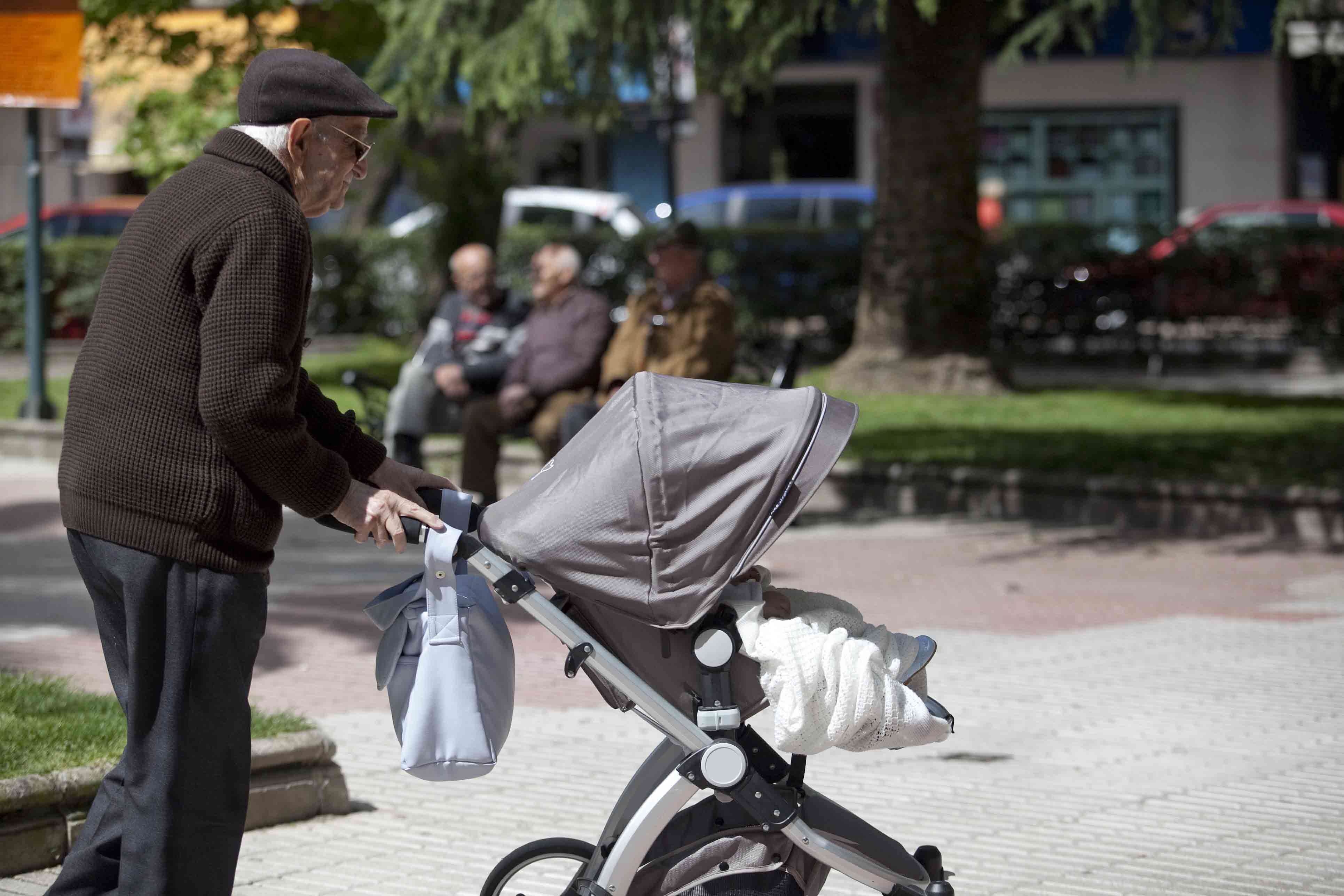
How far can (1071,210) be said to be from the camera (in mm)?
32344

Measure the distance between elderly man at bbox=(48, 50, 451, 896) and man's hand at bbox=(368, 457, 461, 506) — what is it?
138 millimetres

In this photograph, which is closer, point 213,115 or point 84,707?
point 84,707

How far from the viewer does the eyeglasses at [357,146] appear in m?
3.30

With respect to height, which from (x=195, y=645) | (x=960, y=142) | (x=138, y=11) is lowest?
(x=195, y=645)

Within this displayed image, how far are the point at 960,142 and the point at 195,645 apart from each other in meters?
12.6

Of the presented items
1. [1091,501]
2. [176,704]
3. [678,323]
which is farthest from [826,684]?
[1091,501]

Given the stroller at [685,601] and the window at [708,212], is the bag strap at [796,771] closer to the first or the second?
the stroller at [685,601]

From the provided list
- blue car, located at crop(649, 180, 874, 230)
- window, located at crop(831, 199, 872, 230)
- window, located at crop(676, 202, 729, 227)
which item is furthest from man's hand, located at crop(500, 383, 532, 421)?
window, located at crop(831, 199, 872, 230)

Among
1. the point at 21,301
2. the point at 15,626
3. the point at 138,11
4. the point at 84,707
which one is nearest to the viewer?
the point at 84,707

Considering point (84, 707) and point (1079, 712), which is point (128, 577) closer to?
point (84, 707)

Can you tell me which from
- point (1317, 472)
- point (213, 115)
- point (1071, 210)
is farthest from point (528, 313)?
point (1071, 210)

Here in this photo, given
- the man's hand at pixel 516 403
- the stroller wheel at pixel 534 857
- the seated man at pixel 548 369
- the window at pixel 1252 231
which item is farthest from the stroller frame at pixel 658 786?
the window at pixel 1252 231

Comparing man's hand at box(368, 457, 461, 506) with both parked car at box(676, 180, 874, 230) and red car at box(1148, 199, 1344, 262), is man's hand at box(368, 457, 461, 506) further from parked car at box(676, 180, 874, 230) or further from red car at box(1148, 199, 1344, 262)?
parked car at box(676, 180, 874, 230)

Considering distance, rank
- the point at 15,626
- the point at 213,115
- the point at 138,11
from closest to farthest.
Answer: the point at 15,626 < the point at 213,115 < the point at 138,11
